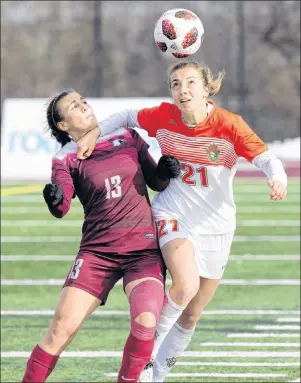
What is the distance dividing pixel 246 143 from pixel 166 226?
652mm

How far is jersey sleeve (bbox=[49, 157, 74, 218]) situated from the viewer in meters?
6.59

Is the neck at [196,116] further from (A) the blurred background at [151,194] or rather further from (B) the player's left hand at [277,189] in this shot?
(A) the blurred background at [151,194]

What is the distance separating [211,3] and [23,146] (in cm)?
1615

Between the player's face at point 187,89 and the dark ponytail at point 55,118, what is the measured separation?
0.59 m

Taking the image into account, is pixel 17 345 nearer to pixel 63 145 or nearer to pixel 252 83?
pixel 63 145

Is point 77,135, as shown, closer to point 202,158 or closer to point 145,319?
point 202,158

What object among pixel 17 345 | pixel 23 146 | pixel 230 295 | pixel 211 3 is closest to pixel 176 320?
pixel 17 345

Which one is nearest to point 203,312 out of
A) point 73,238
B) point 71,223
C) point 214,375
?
point 214,375

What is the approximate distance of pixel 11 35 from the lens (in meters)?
47.4

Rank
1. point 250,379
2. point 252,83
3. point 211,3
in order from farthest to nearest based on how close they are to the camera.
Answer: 1. point 252,83
2. point 211,3
3. point 250,379

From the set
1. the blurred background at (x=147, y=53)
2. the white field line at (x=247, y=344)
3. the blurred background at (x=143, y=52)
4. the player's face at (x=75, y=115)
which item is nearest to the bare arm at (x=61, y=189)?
the player's face at (x=75, y=115)

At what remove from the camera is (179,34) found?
7383mm

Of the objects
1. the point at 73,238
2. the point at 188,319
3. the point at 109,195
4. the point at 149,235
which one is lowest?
the point at 73,238

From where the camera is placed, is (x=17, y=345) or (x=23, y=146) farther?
(x=23, y=146)
